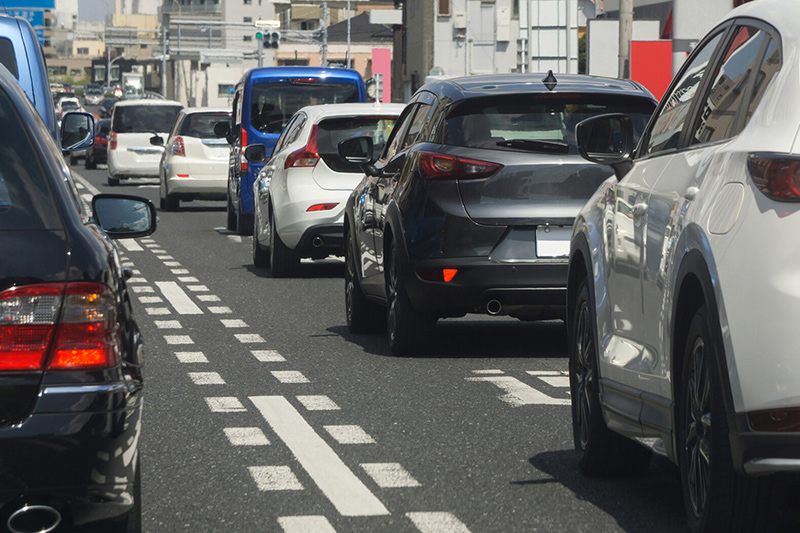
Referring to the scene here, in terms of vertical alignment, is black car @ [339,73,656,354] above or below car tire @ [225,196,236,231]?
above

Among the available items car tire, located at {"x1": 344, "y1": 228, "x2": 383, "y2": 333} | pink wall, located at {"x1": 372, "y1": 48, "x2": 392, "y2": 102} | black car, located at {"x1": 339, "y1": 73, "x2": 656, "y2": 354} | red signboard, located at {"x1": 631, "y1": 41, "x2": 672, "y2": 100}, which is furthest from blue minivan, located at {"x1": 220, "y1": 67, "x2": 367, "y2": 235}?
pink wall, located at {"x1": 372, "y1": 48, "x2": 392, "y2": 102}

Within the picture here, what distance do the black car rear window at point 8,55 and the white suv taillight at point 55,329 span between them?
6675 mm

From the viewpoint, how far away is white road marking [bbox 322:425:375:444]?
7066 millimetres

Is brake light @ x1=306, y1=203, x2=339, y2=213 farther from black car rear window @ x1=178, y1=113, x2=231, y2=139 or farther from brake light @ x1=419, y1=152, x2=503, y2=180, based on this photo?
black car rear window @ x1=178, y1=113, x2=231, y2=139

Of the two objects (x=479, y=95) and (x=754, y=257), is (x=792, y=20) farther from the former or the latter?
(x=479, y=95)

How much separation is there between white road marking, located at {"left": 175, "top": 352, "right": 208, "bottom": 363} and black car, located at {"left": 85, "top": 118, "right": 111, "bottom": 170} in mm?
33506

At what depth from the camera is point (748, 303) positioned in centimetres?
420

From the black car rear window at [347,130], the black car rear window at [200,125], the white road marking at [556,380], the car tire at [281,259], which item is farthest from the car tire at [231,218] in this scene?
the white road marking at [556,380]

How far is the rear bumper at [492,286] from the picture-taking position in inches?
368

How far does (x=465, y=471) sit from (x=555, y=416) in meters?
1.46

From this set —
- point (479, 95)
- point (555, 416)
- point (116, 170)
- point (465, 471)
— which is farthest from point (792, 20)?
point (116, 170)

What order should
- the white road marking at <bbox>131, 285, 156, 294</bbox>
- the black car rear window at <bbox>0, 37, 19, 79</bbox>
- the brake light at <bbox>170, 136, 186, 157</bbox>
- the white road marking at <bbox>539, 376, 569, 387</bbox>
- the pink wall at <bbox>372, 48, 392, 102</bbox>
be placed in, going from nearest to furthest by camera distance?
the white road marking at <bbox>539, 376, 569, 387</bbox> < the black car rear window at <bbox>0, 37, 19, 79</bbox> < the white road marking at <bbox>131, 285, 156, 294</bbox> < the brake light at <bbox>170, 136, 186, 157</bbox> < the pink wall at <bbox>372, 48, 392, 102</bbox>

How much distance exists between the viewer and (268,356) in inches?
396

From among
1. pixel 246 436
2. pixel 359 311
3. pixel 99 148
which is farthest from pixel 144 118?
pixel 246 436
